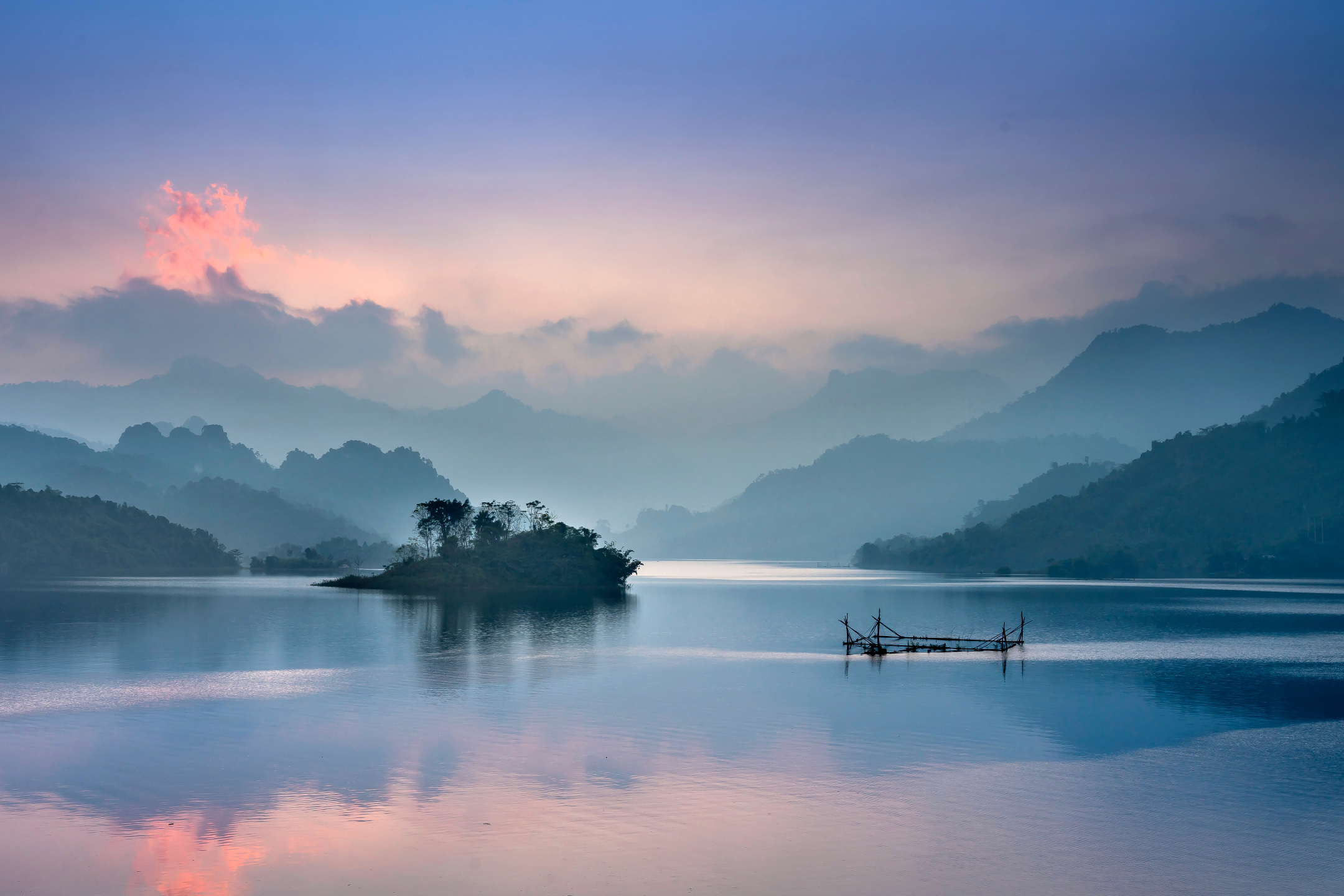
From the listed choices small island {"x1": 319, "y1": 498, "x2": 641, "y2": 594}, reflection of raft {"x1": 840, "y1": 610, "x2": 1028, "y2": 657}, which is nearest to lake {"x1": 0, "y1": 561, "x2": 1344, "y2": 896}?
reflection of raft {"x1": 840, "y1": 610, "x2": 1028, "y2": 657}

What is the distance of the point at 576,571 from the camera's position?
178 metres

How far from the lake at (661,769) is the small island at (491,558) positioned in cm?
9412

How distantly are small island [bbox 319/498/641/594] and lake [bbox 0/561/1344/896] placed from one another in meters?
94.1

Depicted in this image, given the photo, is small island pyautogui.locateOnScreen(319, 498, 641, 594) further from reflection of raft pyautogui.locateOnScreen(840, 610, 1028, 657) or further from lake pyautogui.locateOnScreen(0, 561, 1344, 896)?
reflection of raft pyautogui.locateOnScreen(840, 610, 1028, 657)

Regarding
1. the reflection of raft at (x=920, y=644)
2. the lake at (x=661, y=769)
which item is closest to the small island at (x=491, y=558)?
the lake at (x=661, y=769)

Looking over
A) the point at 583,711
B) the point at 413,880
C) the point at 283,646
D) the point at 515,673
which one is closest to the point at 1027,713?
the point at 583,711

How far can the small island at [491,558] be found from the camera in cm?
16962

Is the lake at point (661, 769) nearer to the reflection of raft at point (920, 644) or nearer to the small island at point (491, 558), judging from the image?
the reflection of raft at point (920, 644)

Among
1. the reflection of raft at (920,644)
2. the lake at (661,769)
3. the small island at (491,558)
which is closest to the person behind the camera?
the lake at (661,769)

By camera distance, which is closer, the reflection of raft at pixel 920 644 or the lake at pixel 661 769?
the lake at pixel 661 769

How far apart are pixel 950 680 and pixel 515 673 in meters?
26.2

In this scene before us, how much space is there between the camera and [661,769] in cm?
3300

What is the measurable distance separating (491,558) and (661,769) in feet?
463

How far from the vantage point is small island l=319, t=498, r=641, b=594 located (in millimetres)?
169625
